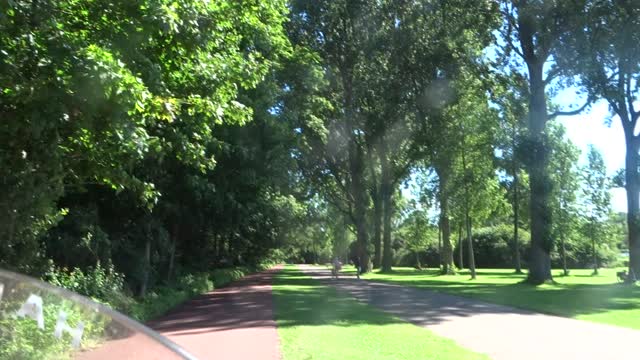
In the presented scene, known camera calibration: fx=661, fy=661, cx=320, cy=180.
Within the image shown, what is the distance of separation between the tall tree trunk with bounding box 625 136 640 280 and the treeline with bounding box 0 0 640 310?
0.39 feet

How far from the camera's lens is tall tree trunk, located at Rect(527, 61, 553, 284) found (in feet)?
110

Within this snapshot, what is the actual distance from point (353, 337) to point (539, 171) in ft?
80.2

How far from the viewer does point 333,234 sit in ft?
269

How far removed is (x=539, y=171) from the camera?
111 ft

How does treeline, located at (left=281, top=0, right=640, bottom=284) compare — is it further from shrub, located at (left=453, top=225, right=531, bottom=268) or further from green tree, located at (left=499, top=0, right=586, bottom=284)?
shrub, located at (left=453, top=225, right=531, bottom=268)

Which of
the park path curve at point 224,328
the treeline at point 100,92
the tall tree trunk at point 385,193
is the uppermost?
the tall tree trunk at point 385,193

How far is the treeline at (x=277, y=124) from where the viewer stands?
714 centimetres

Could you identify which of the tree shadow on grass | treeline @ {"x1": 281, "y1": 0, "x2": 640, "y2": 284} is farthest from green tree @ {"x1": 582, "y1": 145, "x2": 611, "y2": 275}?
the tree shadow on grass

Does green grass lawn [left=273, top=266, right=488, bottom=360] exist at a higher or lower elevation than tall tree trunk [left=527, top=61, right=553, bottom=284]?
lower

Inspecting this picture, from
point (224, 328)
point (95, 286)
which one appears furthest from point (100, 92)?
point (224, 328)

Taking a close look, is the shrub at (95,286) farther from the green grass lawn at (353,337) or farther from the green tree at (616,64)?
the green tree at (616,64)

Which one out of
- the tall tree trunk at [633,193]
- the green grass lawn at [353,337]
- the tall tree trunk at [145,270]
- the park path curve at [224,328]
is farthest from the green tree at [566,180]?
the tall tree trunk at [145,270]

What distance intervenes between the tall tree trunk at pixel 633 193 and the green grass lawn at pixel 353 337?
22246 millimetres

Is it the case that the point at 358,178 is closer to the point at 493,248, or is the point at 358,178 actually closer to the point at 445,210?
the point at 445,210
